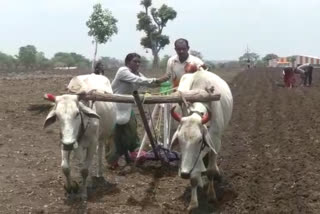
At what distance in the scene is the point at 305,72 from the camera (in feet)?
87.9

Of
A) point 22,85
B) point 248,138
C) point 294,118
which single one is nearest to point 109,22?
point 22,85

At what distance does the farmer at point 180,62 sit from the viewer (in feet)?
27.7

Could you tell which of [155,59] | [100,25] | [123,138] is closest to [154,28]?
[155,59]

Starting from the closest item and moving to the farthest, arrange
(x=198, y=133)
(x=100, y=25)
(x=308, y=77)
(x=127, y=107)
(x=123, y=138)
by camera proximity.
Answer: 1. (x=198, y=133)
2. (x=127, y=107)
3. (x=123, y=138)
4. (x=308, y=77)
5. (x=100, y=25)

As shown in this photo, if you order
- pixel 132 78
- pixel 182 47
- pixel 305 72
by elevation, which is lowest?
pixel 305 72

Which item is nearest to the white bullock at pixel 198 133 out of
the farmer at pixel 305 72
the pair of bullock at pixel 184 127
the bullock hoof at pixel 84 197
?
the pair of bullock at pixel 184 127

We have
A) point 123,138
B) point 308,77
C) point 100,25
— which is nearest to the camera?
point 123,138

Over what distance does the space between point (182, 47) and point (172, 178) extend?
6.24 feet

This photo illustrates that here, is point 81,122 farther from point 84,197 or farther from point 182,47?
point 182,47

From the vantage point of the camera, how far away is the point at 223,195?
749cm

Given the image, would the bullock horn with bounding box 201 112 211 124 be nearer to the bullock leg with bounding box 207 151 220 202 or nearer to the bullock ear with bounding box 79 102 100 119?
the bullock leg with bounding box 207 151 220 202

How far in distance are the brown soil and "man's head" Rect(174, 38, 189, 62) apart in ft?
5.63

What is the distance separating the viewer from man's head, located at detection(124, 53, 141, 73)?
28.8 ft

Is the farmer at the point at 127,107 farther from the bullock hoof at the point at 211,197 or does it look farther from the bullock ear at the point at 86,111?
the bullock hoof at the point at 211,197
